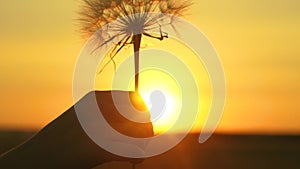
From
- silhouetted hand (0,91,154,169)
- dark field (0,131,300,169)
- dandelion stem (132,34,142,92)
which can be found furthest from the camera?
dark field (0,131,300,169)

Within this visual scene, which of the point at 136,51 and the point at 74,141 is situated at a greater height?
the point at 136,51

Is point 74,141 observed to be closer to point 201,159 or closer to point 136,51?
point 136,51

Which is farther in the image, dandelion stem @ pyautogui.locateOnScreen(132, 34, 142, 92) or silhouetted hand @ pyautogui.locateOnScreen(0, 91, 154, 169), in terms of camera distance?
dandelion stem @ pyautogui.locateOnScreen(132, 34, 142, 92)

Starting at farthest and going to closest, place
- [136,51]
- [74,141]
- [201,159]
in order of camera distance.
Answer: [201,159] < [136,51] < [74,141]

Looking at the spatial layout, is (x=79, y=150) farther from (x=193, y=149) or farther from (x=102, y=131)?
(x=193, y=149)

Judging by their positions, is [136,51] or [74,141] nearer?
[74,141]

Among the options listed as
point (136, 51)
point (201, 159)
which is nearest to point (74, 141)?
point (136, 51)

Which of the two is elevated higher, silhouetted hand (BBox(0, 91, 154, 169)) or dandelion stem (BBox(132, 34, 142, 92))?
dandelion stem (BBox(132, 34, 142, 92))

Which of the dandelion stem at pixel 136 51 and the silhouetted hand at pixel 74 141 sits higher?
the dandelion stem at pixel 136 51
